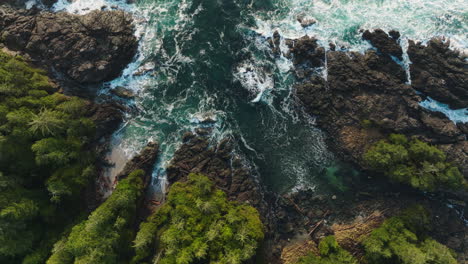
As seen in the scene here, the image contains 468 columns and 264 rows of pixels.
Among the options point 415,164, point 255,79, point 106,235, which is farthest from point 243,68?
point 106,235

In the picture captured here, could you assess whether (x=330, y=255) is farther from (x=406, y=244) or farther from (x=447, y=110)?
(x=447, y=110)

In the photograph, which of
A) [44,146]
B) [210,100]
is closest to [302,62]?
[210,100]

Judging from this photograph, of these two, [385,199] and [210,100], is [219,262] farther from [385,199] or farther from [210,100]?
[385,199]

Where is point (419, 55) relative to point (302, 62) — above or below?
above

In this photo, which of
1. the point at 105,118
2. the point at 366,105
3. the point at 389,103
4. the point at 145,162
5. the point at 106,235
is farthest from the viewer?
the point at 105,118

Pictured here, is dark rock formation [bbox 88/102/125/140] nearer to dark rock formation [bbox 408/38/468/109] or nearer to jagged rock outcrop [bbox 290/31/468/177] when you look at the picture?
jagged rock outcrop [bbox 290/31/468/177]

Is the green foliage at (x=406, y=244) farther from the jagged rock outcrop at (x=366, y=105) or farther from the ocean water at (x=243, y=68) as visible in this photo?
the ocean water at (x=243, y=68)

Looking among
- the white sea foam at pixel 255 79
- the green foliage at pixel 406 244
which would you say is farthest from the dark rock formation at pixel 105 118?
the green foliage at pixel 406 244
